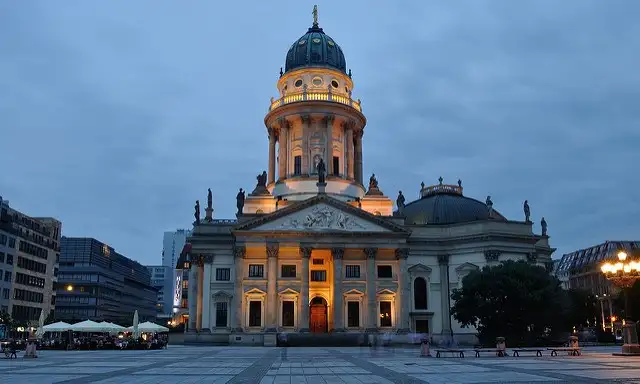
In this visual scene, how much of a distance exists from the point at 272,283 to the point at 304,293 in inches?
150

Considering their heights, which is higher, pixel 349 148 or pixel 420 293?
pixel 349 148

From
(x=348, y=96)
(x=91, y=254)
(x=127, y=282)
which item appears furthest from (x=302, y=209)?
(x=127, y=282)

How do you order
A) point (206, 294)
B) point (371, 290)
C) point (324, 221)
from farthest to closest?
point (206, 294) → point (324, 221) → point (371, 290)

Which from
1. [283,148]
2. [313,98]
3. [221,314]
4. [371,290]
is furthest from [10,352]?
[313,98]

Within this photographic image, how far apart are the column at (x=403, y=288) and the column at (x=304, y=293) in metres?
10.6

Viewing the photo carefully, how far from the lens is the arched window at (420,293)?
73.8 meters

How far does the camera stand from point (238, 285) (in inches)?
2707

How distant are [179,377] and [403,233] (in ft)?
163

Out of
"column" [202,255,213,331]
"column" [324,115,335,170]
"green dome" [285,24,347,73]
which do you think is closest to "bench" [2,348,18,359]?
"column" [202,255,213,331]

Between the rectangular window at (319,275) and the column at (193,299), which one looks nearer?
the column at (193,299)

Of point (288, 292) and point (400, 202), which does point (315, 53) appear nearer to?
point (400, 202)

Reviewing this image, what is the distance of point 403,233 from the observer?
70312 millimetres

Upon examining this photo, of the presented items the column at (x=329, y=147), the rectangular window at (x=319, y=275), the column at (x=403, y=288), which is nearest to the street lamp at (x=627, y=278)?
the column at (x=403, y=288)

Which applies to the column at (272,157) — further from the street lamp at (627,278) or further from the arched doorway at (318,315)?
the street lamp at (627,278)
